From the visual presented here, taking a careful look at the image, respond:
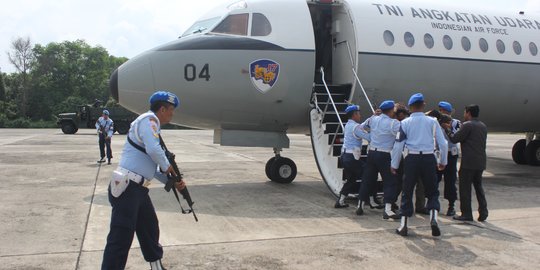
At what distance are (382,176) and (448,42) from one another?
15.7 ft

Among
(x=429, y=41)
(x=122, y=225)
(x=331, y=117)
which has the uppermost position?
(x=429, y=41)

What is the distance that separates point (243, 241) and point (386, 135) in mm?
2712

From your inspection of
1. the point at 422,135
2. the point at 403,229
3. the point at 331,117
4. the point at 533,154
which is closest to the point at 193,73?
the point at 331,117

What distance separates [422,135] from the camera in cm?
608

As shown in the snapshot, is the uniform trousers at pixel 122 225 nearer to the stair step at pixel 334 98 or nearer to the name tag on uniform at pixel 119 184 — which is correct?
the name tag on uniform at pixel 119 184

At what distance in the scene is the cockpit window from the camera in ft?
30.6

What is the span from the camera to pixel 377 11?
9914 mm

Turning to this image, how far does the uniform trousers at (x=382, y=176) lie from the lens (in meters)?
6.86

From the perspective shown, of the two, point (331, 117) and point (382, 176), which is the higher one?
point (331, 117)

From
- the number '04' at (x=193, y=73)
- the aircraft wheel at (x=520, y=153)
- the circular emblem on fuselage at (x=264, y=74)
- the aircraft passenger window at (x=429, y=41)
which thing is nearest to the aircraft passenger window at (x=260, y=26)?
the circular emblem on fuselage at (x=264, y=74)

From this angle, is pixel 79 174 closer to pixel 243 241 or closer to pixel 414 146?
pixel 243 241

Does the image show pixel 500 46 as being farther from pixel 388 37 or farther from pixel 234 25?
pixel 234 25

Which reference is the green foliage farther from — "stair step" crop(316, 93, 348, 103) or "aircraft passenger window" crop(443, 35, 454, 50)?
"aircraft passenger window" crop(443, 35, 454, 50)

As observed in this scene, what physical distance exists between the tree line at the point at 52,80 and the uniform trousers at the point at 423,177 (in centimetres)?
6509
